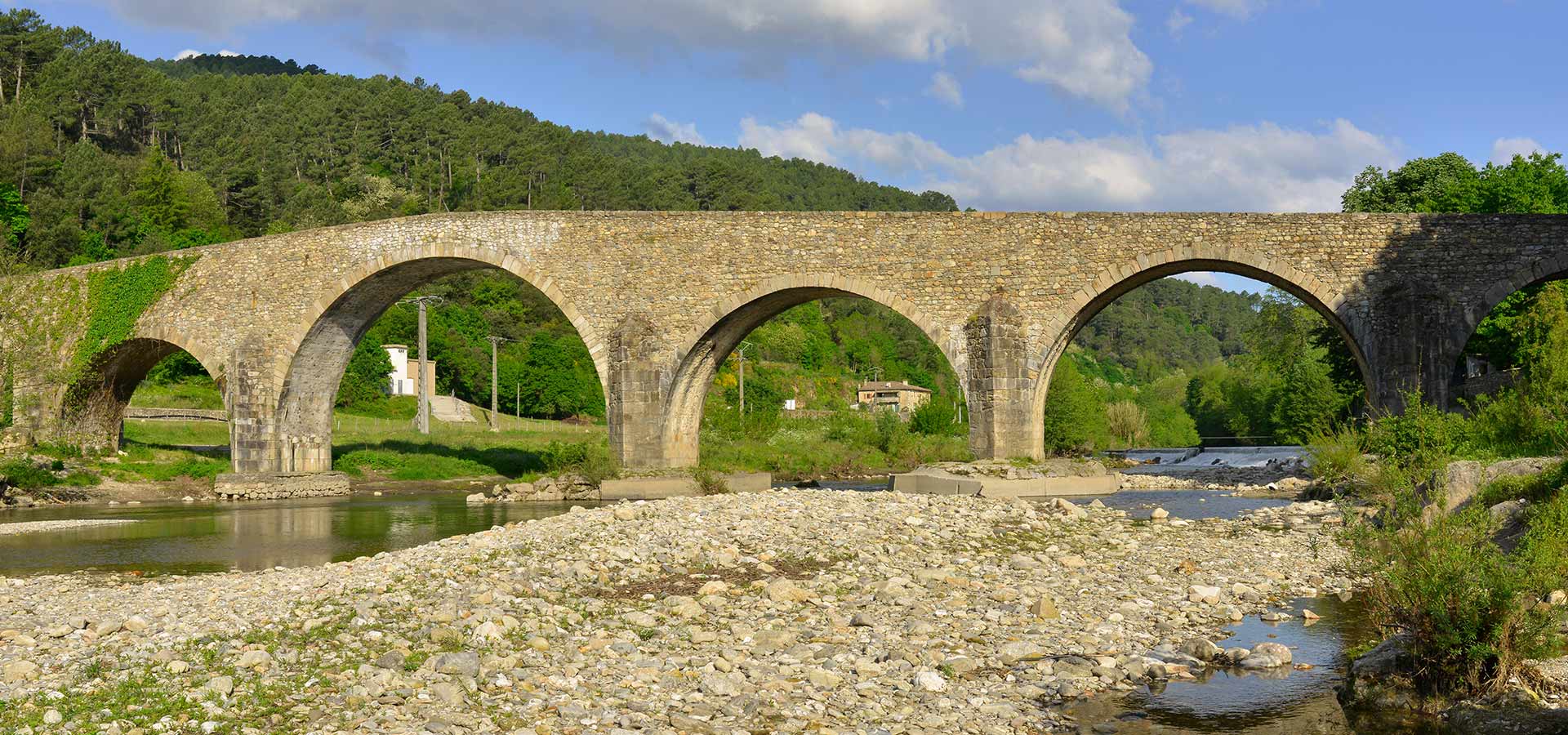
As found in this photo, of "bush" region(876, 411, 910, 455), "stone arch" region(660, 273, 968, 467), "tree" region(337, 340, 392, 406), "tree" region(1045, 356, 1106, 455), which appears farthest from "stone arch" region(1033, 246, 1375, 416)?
"tree" region(337, 340, 392, 406)

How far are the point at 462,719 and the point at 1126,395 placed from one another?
66.9m

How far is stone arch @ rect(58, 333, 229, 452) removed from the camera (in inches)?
1129

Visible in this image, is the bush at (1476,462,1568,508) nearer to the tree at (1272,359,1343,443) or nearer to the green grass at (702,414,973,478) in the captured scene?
the green grass at (702,414,973,478)

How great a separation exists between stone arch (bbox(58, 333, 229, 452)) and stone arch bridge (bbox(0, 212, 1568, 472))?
0.17 m

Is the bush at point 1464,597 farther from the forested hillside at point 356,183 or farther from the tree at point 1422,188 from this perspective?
the forested hillside at point 356,183

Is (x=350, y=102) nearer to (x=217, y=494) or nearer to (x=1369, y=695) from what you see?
(x=217, y=494)

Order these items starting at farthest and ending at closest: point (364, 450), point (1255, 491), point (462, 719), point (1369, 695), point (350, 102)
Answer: point (350, 102), point (364, 450), point (1255, 491), point (1369, 695), point (462, 719)

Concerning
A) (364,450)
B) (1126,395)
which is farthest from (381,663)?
(1126,395)

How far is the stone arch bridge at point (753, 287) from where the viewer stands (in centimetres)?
2103

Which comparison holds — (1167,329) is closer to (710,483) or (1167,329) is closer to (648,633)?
(710,483)

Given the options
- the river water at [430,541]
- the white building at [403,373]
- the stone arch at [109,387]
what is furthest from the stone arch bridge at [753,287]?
the white building at [403,373]

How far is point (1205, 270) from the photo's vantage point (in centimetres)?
2291

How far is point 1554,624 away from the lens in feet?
21.9

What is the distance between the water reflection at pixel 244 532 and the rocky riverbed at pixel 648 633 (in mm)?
1852
